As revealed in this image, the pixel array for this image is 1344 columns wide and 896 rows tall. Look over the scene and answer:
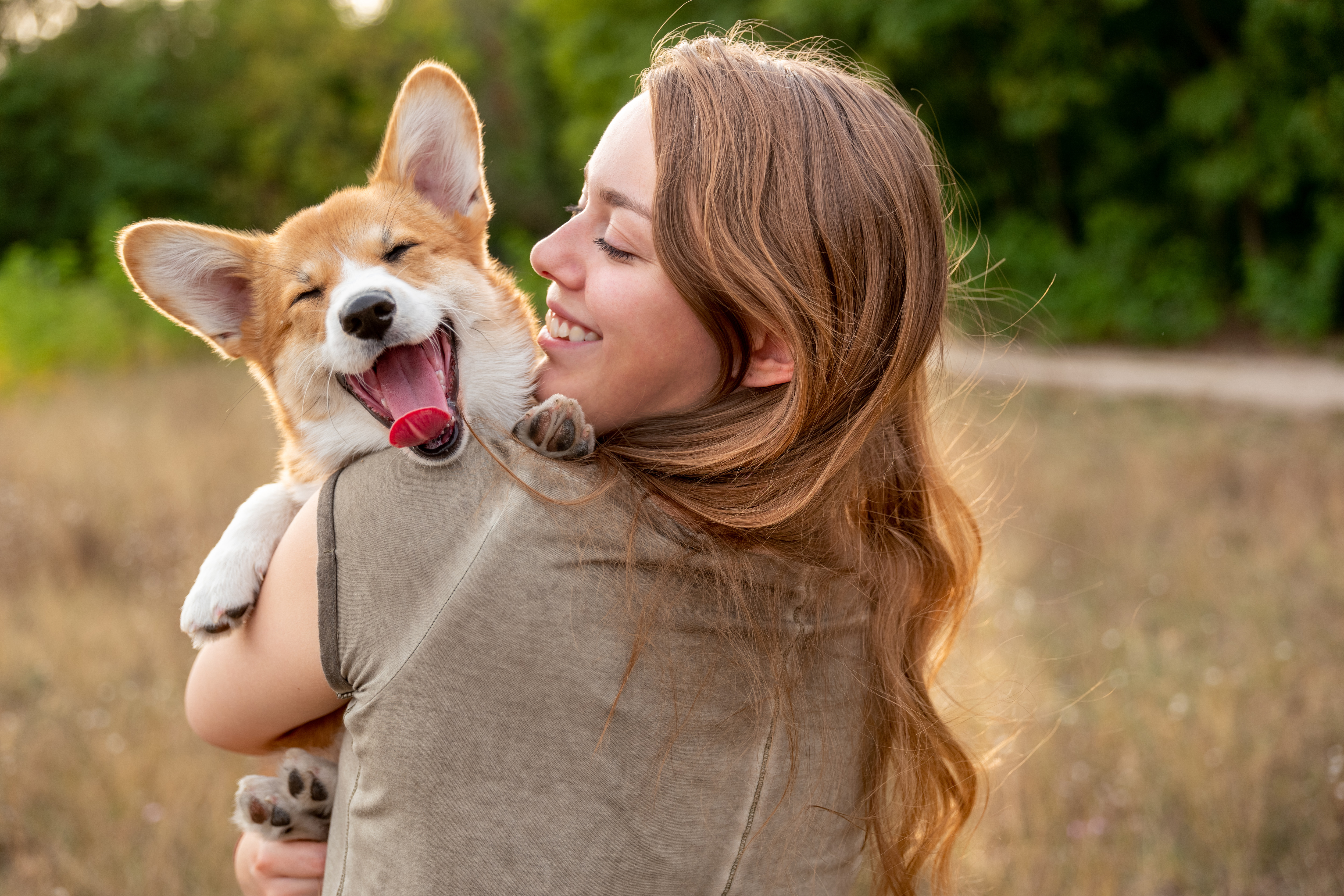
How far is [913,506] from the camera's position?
6.18 ft

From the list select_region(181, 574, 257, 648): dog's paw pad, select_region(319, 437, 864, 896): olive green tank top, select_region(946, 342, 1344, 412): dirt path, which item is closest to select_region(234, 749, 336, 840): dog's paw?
→ select_region(181, 574, 257, 648): dog's paw pad

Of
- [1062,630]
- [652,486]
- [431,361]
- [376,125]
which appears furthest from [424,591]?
[376,125]

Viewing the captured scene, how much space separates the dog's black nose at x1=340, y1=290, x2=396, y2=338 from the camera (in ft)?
6.40

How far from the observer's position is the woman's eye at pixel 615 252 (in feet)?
5.60

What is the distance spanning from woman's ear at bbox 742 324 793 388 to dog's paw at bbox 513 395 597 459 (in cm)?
30

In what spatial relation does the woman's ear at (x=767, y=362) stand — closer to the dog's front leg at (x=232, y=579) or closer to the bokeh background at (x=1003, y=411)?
the bokeh background at (x=1003, y=411)

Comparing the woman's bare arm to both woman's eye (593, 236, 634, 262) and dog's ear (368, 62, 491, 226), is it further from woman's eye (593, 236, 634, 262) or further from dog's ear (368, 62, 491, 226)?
dog's ear (368, 62, 491, 226)

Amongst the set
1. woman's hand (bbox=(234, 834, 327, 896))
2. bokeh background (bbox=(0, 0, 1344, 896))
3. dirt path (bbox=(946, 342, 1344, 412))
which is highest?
woman's hand (bbox=(234, 834, 327, 896))

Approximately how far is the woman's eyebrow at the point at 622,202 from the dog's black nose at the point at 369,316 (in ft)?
1.66

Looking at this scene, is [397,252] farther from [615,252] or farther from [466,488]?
[466,488]

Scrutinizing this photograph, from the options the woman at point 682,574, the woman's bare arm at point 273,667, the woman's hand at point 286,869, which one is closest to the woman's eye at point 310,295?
the woman at point 682,574

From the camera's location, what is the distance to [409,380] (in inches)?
80.1

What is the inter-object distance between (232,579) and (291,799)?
1.35 feet

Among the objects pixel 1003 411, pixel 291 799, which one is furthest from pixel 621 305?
pixel 1003 411
